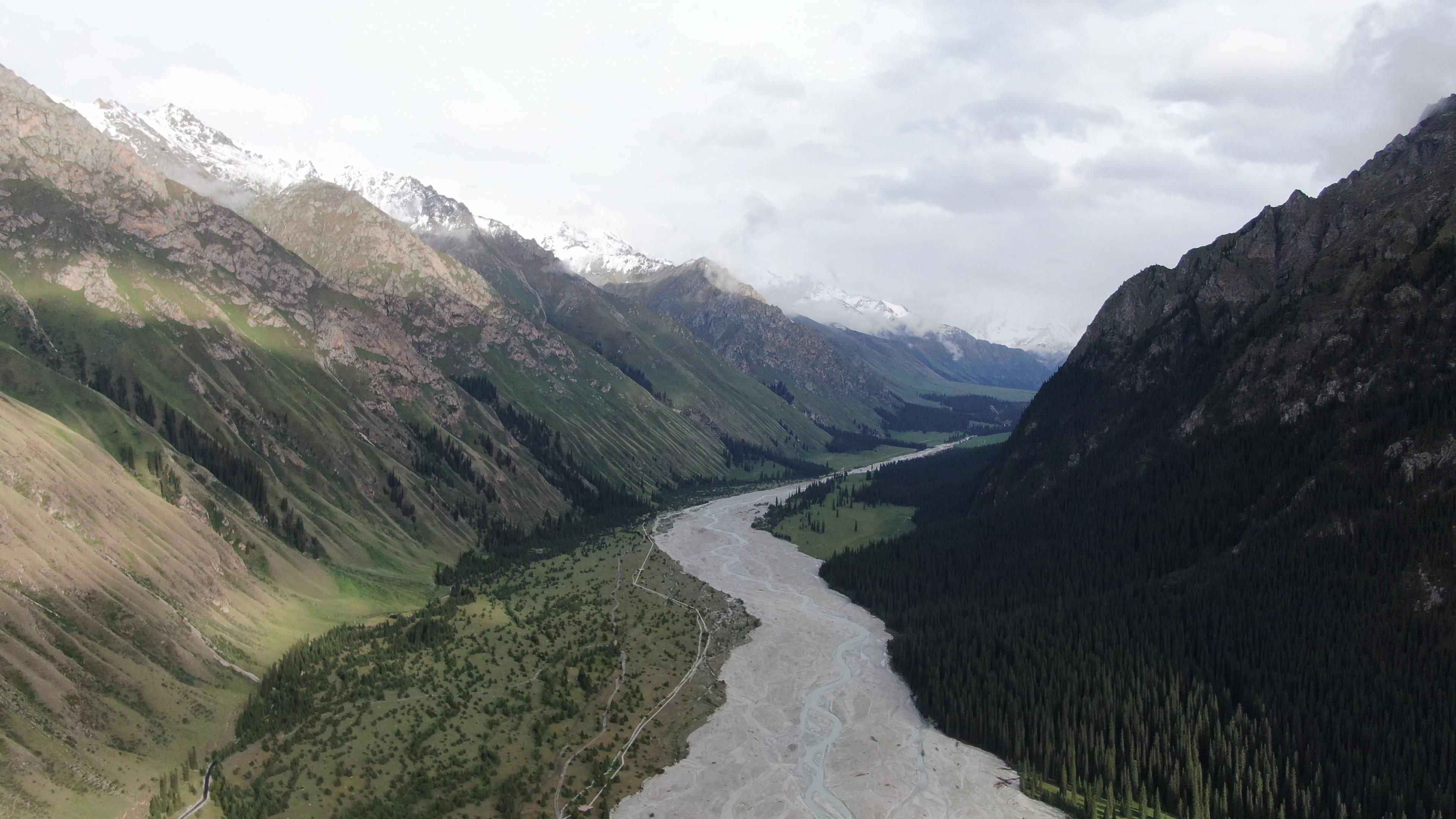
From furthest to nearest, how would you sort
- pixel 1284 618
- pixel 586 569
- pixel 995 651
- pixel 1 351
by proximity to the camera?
pixel 586 569 → pixel 1 351 → pixel 995 651 → pixel 1284 618

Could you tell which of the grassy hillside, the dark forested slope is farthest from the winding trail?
the dark forested slope

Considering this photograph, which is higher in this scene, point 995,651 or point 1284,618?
point 1284,618

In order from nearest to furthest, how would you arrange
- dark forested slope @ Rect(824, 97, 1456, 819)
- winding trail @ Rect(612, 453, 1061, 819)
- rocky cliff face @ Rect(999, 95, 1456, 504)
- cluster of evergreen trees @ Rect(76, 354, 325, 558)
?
winding trail @ Rect(612, 453, 1061, 819)
dark forested slope @ Rect(824, 97, 1456, 819)
rocky cliff face @ Rect(999, 95, 1456, 504)
cluster of evergreen trees @ Rect(76, 354, 325, 558)

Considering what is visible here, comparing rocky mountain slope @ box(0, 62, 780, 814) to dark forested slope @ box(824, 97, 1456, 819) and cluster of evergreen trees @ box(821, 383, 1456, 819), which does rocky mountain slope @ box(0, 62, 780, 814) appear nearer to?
dark forested slope @ box(824, 97, 1456, 819)

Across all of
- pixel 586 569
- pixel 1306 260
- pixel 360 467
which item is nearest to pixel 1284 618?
pixel 1306 260

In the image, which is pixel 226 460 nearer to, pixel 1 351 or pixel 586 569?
pixel 1 351

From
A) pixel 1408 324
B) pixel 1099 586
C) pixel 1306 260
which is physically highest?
pixel 1306 260

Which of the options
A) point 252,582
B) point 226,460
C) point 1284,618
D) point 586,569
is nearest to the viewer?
point 1284,618
